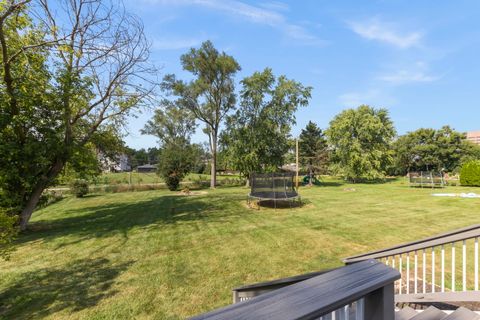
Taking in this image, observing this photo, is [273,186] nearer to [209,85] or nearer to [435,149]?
[209,85]

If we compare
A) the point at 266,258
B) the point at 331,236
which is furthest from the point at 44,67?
the point at 331,236

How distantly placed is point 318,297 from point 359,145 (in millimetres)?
28494

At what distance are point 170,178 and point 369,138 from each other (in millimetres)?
21028

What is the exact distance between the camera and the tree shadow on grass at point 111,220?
775 centimetres

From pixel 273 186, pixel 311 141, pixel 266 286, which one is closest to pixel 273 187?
pixel 273 186

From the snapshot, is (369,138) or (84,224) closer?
(84,224)

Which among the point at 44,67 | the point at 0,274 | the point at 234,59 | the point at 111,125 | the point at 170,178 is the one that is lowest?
the point at 0,274

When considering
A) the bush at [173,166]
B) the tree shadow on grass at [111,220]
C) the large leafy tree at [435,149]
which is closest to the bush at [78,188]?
the tree shadow on grass at [111,220]

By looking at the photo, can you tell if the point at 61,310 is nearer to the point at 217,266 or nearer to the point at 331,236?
the point at 217,266

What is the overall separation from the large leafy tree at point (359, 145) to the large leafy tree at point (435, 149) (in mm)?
13565

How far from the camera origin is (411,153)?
39.4 metres

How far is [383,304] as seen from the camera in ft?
3.21

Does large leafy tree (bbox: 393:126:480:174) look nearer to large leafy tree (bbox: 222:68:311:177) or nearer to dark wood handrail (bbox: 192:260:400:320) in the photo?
large leafy tree (bbox: 222:68:311:177)

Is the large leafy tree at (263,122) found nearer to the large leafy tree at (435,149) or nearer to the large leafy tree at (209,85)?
the large leafy tree at (209,85)
